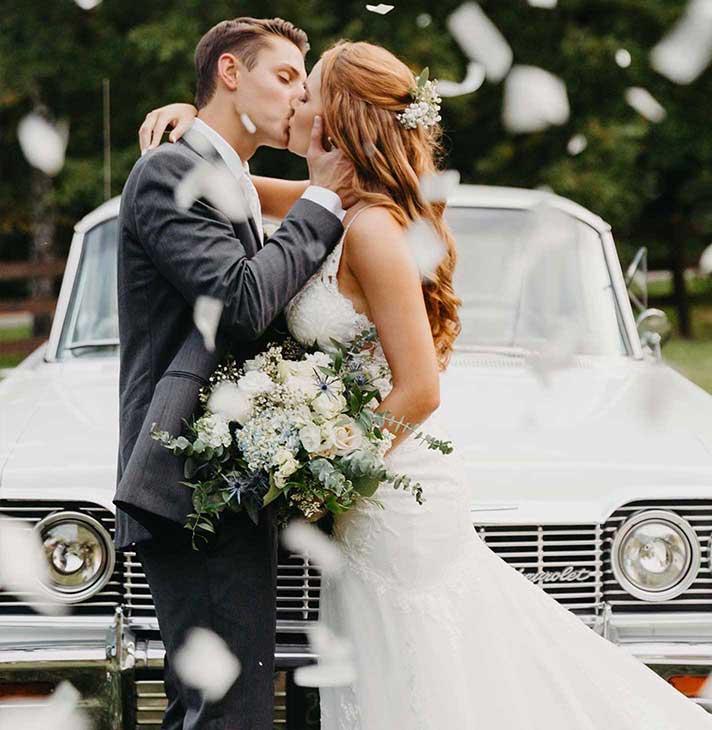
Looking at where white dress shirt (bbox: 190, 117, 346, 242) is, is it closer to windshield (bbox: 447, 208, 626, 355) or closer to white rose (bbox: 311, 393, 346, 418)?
white rose (bbox: 311, 393, 346, 418)

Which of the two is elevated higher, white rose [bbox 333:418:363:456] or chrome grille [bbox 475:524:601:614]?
white rose [bbox 333:418:363:456]

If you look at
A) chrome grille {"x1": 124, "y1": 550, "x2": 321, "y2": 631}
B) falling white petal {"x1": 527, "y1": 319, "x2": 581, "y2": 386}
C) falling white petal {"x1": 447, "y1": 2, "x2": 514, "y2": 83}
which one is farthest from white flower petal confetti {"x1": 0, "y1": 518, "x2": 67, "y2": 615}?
falling white petal {"x1": 447, "y1": 2, "x2": 514, "y2": 83}

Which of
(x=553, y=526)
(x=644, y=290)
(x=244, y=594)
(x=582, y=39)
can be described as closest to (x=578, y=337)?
(x=644, y=290)

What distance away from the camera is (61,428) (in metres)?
3.20

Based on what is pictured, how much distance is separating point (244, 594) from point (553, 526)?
88 cm

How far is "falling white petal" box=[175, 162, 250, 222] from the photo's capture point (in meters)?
2.36

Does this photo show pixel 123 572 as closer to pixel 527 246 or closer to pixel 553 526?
pixel 553 526

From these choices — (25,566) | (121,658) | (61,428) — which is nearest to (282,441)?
(121,658)

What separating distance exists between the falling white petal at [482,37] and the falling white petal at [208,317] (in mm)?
6878

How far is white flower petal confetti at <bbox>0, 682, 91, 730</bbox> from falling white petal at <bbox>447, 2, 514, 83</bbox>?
685cm

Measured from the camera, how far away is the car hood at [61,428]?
2896mm

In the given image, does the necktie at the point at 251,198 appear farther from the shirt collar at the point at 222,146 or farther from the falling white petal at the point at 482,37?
the falling white petal at the point at 482,37

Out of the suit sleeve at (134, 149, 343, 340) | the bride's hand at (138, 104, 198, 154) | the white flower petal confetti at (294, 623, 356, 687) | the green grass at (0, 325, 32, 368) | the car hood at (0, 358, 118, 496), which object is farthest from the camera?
the green grass at (0, 325, 32, 368)

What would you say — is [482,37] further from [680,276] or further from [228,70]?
[680,276]
